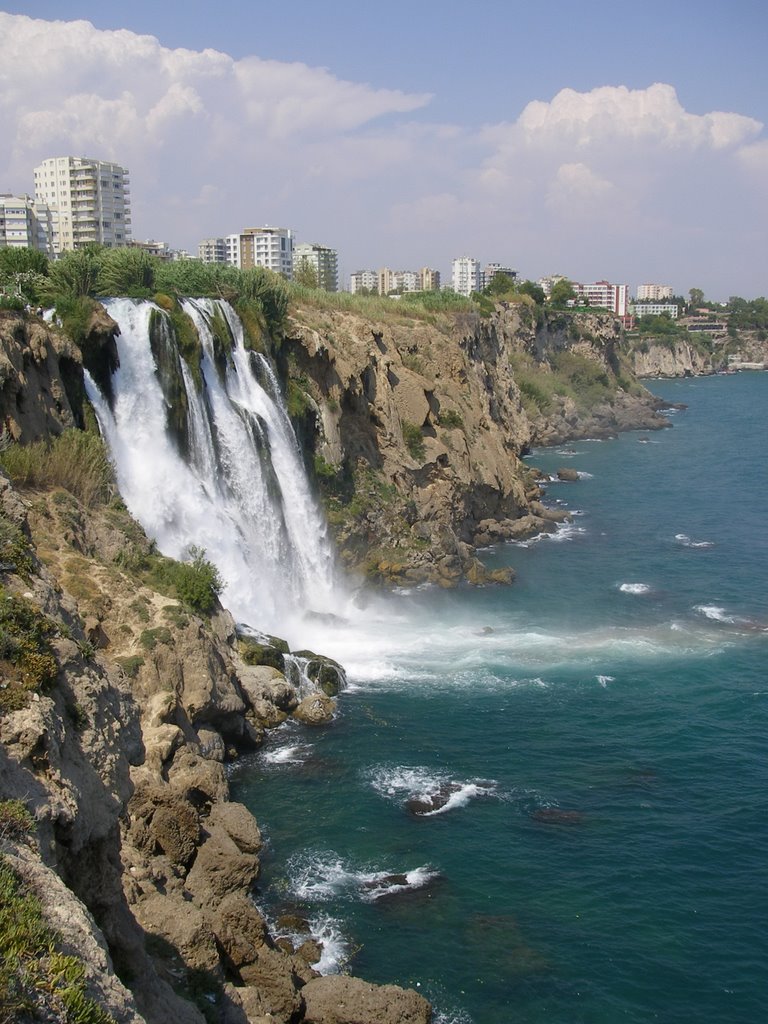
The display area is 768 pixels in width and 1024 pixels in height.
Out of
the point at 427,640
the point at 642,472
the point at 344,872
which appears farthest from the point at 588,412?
the point at 344,872

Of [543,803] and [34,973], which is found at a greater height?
[34,973]

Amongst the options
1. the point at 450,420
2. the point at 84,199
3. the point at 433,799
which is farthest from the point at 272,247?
the point at 433,799

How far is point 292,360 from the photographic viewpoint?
51.6 meters

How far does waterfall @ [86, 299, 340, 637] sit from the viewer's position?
35.7 m

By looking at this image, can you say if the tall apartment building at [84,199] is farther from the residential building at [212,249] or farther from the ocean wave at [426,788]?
the ocean wave at [426,788]

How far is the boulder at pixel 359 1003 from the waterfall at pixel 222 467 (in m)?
18.9

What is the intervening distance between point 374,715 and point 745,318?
187 metres

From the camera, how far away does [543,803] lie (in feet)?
86.1

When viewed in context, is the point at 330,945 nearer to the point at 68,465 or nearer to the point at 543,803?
the point at 543,803

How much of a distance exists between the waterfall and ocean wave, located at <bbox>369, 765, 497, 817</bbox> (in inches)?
437

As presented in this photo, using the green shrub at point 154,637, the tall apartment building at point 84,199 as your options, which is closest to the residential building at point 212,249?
the tall apartment building at point 84,199

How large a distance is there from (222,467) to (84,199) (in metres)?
95.1

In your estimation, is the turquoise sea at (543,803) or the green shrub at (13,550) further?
the turquoise sea at (543,803)

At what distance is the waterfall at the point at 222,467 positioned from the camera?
35.7 meters
